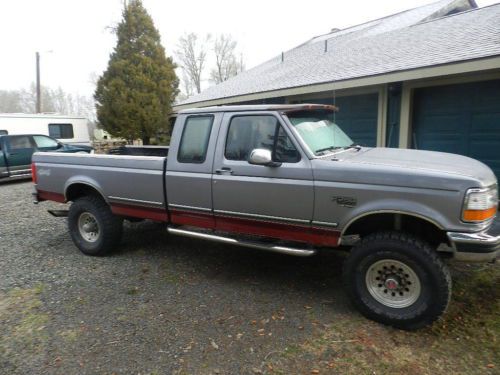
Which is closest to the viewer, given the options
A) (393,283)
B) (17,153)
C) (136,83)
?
(393,283)

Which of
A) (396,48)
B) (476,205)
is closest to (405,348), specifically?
(476,205)

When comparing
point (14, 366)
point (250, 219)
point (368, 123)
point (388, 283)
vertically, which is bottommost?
point (14, 366)

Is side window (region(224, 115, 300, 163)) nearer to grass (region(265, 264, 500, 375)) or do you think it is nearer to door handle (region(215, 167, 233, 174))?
door handle (region(215, 167, 233, 174))

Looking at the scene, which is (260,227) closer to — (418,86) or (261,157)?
(261,157)

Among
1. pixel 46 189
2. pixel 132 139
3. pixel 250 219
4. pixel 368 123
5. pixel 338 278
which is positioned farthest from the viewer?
pixel 132 139

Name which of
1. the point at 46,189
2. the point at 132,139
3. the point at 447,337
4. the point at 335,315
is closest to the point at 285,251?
the point at 335,315

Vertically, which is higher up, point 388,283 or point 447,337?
point 388,283

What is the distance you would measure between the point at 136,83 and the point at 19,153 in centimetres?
789

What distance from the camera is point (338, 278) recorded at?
418 centimetres

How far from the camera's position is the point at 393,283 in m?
3.15

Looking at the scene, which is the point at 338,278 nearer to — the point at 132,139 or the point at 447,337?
the point at 447,337

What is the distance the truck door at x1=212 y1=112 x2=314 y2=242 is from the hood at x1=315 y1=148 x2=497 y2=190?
0.35 m

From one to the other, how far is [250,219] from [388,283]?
148 cm

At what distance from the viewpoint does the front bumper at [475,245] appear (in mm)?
2760
